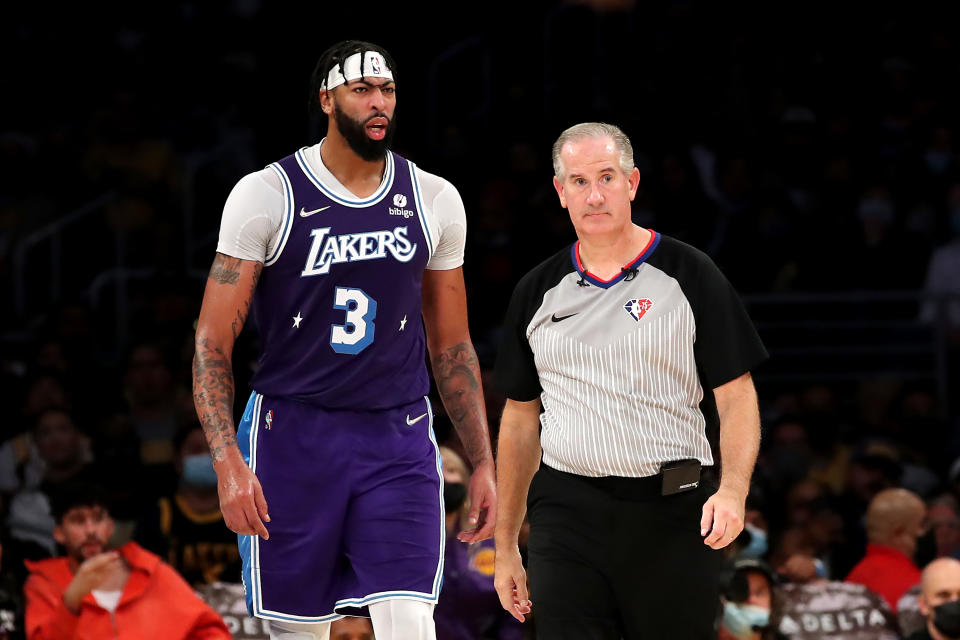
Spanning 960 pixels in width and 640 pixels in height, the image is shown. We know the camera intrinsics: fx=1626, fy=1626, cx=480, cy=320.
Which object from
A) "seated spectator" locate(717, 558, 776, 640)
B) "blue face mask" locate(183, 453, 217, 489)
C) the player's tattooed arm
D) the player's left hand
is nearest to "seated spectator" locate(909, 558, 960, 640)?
"seated spectator" locate(717, 558, 776, 640)

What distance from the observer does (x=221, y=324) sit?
15.0 feet

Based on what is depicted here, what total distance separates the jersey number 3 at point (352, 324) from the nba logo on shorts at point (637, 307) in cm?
78

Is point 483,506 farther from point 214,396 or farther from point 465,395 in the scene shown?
point 214,396

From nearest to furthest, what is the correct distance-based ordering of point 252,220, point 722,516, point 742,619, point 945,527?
point 722,516
point 252,220
point 742,619
point 945,527

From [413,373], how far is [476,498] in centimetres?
42

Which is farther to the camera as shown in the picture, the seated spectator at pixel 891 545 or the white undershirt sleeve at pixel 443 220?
the seated spectator at pixel 891 545

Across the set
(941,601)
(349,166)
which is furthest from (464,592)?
(349,166)

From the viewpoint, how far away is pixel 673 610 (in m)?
4.22

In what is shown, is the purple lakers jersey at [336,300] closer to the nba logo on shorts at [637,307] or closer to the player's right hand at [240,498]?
the player's right hand at [240,498]

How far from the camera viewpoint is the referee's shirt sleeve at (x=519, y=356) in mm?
4500

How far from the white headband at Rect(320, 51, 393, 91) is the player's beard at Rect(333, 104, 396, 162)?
91 millimetres

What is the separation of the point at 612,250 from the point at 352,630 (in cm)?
275

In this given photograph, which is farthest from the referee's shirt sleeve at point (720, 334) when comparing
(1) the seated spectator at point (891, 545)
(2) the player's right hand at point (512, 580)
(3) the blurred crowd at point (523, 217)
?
(1) the seated spectator at point (891, 545)

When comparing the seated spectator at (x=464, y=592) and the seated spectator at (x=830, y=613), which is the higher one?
the seated spectator at (x=464, y=592)
